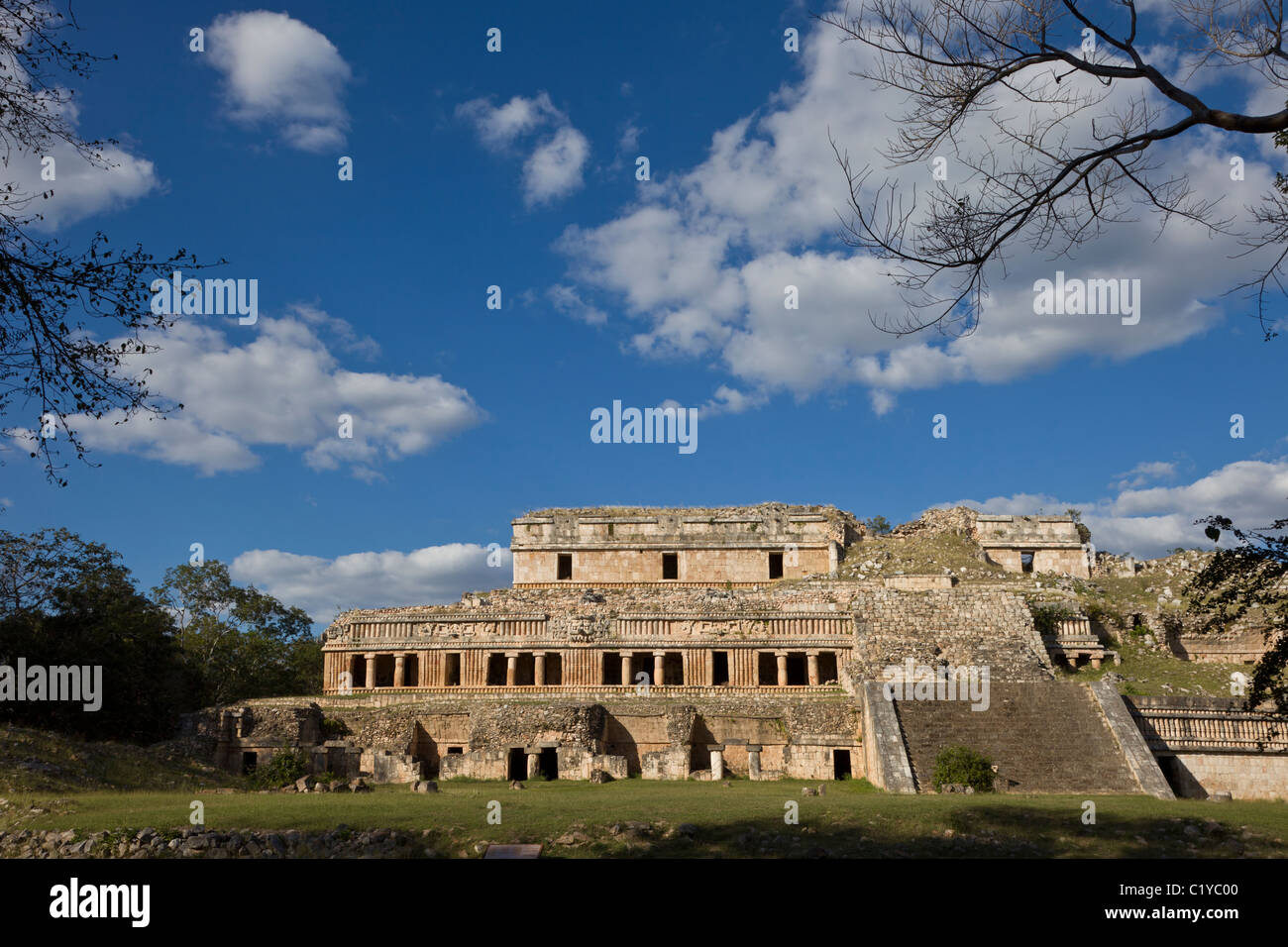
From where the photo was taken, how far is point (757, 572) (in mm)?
38406

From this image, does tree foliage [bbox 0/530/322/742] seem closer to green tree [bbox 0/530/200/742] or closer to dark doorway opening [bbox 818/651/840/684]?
green tree [bbox 0/530/200/742]

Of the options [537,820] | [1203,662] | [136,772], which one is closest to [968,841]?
[537,820]

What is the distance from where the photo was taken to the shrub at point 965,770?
19156 millimetres

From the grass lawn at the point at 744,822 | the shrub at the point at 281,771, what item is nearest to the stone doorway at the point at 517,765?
the shrub at the point at 281,771

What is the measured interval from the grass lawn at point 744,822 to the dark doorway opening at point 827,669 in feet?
40.2

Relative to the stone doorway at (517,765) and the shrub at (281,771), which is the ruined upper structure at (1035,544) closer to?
the stone doorway at (517,765)

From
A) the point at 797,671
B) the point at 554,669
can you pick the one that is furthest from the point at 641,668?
the point at 797,671

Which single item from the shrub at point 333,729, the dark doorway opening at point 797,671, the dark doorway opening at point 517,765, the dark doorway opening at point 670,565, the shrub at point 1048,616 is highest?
the dark doorway opening at point 670,565

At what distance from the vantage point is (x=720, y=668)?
1220 inches

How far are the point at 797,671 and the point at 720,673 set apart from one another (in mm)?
2908

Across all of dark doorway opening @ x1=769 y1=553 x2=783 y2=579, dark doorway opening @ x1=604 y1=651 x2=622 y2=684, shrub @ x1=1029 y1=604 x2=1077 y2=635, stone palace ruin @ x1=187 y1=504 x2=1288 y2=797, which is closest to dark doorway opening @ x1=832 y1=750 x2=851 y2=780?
stone palace ruin @ x1=187 y1=504 x2=1288 y2=797

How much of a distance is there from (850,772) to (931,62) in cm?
1818

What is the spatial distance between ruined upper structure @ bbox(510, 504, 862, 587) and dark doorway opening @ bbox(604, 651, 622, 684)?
7.67m
